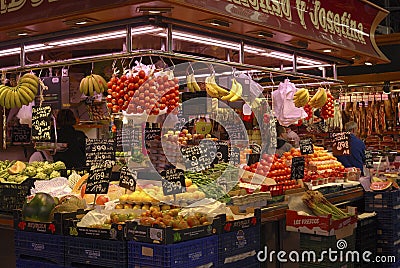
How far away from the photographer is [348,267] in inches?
210

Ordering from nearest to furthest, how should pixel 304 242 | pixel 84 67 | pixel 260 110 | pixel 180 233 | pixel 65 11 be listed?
pixel 180 233 → pixel 65 11 → pixel 304 242 → pixel 260 110 → pixel 84 67

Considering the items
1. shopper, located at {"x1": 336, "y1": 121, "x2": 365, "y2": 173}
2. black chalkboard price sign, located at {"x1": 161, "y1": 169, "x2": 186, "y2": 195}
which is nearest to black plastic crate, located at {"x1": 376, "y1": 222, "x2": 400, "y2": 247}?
shopper, located at {"x1": 336, "y1": 121, "x2": 365, "y2": 173}

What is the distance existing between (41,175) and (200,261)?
239 cm

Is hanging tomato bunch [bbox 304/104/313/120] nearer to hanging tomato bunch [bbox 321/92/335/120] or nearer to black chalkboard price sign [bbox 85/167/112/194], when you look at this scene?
hanging tomato bunch [bbox 321/92/335/120]

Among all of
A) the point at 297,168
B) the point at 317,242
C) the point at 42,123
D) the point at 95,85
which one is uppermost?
the point at 95,85

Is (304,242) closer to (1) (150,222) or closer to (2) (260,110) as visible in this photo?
(1) (150,222)

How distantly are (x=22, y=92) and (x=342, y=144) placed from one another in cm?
428

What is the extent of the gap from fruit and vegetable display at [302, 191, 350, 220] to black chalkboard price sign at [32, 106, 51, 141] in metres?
2.85

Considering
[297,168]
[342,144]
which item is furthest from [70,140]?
[297,168]

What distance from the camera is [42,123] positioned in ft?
20.7

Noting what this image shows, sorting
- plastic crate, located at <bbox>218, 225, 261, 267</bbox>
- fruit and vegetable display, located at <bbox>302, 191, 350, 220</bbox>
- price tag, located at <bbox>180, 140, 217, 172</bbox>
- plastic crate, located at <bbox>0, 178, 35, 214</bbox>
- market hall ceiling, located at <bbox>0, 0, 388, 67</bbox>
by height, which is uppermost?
market hall ceiling, located at <bbox>0, 0, 388, 67</bbox>

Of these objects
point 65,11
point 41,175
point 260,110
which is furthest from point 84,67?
point 65,11

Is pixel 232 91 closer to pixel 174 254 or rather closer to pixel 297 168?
pixel 297 168

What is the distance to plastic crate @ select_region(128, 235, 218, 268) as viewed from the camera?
3.64 m
